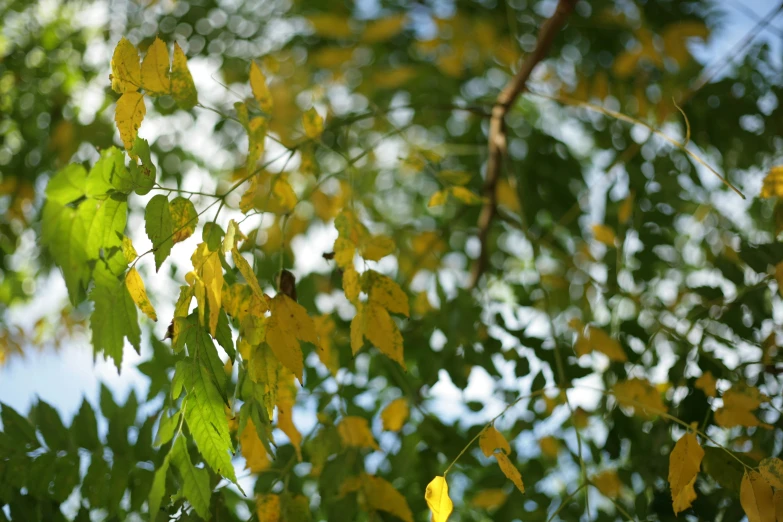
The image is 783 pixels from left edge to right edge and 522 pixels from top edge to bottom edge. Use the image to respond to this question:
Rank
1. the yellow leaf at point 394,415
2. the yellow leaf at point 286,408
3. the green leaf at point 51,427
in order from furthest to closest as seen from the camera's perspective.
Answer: the yellow leaf at point 394,415, the green leaf at point 51,427, the yellow leaf at point 286,408

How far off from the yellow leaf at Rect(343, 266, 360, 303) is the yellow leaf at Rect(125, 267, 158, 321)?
0.17 meters

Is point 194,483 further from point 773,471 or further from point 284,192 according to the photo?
point 773,471

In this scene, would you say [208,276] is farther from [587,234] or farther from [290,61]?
[290,61]

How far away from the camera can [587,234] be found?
159cm

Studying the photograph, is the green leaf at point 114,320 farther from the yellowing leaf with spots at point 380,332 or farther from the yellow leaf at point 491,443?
the yellow leaf at point 491,443

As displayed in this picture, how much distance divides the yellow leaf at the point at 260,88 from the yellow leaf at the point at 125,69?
0.39 feet

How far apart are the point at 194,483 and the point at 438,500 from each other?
0.69 feet

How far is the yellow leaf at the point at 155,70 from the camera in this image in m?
0.60

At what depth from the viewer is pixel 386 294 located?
25.6 inches

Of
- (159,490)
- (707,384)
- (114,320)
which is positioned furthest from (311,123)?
(707,384)

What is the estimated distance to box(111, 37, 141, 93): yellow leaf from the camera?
1.89 feet

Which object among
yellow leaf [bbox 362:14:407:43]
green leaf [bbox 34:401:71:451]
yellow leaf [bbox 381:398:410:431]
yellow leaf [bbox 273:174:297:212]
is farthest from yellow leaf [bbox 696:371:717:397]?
yellow leaf [bbox 362:14:407:43]

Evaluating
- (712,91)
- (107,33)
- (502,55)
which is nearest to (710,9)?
(712,91)

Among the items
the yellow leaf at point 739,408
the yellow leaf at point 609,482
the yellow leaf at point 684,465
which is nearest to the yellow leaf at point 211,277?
the yellow leaf at point 684,465
